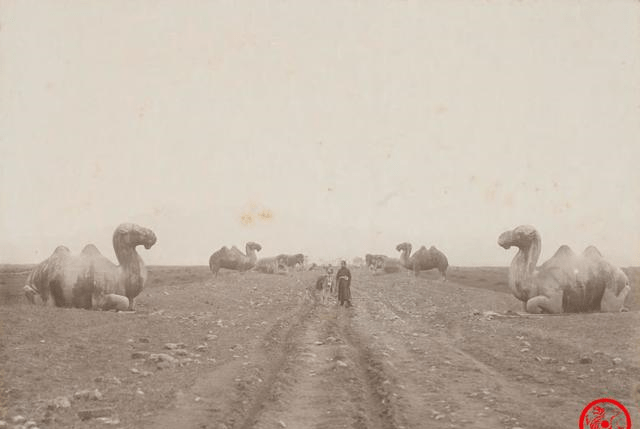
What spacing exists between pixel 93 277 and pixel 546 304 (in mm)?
16451

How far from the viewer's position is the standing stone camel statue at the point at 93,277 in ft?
71.0

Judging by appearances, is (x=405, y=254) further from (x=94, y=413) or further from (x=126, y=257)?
(x=94, y=413)

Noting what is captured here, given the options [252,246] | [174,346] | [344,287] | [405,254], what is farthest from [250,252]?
[174,346]

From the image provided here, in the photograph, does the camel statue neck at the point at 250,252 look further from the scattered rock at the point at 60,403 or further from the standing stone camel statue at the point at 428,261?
the scattered rock at the point at 60,403

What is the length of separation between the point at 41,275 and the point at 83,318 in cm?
469

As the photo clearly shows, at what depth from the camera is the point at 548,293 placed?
21500 millimetres

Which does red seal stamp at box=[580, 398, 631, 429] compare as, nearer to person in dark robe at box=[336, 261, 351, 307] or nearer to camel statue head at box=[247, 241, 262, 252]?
person in dark robe at box=[336, 261, 351, 307]

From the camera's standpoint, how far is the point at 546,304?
21.3 metres

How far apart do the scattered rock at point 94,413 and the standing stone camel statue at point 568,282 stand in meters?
16.5

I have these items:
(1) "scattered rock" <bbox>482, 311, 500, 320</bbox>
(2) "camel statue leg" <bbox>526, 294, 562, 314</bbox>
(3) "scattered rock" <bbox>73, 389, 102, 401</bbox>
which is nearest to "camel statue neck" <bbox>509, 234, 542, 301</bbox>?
(2) "camel statue leg" <bbox>526, 294, 562, 314</bbox>

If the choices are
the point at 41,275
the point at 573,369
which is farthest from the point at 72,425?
the point at 41,275

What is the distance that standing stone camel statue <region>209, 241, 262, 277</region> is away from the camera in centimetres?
6006

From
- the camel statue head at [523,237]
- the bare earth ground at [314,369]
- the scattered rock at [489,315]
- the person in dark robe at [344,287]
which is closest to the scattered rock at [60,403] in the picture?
the bare earth ground at [314,369]

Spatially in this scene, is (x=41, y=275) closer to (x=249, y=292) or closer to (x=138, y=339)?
(x=138, y=339)
